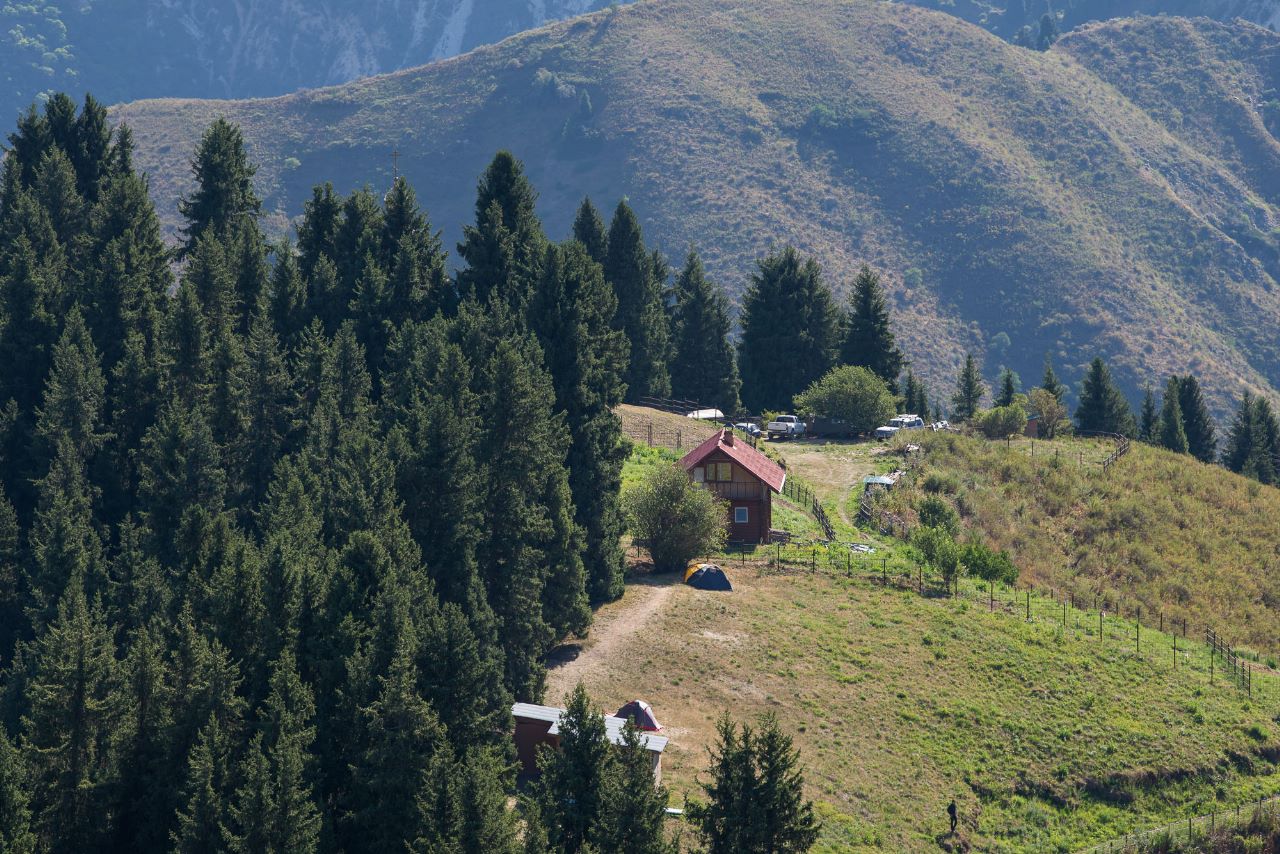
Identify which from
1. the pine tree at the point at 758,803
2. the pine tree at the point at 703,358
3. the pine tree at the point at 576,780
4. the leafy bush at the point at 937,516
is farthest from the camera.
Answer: the pine tree at the point at 703,358

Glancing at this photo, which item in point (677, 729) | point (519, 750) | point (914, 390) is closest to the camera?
point (519, 750)

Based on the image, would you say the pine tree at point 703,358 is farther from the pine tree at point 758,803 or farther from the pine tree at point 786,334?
the pine tree at point 758,803

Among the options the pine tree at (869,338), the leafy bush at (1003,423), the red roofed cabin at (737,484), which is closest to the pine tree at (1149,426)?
the leafy bush at (1003,423)

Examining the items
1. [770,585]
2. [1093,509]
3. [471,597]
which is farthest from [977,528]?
Answer: [471,597]

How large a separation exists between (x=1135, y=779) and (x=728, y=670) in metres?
15.6

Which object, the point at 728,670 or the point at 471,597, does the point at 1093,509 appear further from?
the point at 471,597

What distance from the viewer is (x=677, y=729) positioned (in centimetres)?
5616

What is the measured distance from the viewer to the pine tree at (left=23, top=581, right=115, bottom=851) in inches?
1665

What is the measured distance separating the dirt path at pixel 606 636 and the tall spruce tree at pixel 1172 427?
211ft

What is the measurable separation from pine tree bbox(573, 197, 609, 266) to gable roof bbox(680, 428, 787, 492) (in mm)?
Answer: 31508

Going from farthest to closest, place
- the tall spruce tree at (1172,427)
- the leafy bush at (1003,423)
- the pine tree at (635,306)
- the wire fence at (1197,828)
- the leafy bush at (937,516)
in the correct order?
the tall spruce tree at (1172,427) < the leafy bush at (1003,423) < the pine tree at (635,306) < the leafy bush at (937,516) < the wire fence at (1197,828)

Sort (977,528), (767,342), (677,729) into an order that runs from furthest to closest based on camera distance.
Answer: (767,342), (977,528), (677,729)

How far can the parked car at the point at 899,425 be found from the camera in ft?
348

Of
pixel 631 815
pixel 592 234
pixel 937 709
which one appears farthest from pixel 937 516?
pixel 631 815
